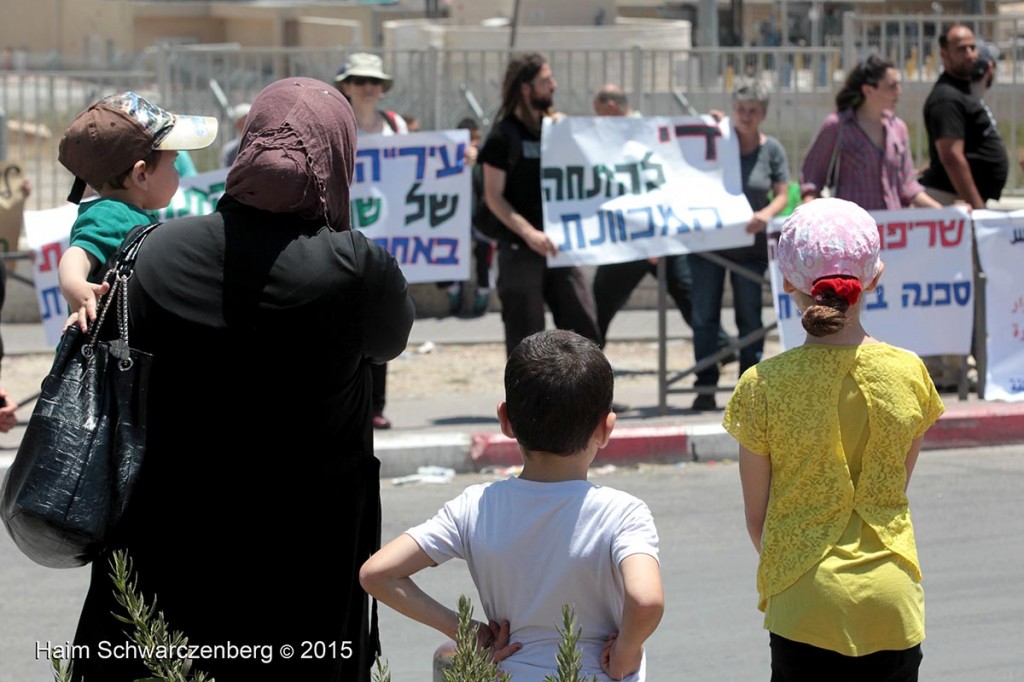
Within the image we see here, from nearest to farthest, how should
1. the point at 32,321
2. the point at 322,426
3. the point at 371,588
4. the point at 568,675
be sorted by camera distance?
the point at 568,675 < the point at 371,588 < the point at 322,426 < the point at 32,321

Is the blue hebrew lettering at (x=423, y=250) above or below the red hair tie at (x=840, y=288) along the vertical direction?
below

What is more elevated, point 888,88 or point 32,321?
point 888,88

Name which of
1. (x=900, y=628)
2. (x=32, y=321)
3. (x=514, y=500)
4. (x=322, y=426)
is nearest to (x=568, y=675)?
(x=514, y=500)

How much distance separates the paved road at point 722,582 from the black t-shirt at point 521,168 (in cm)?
149

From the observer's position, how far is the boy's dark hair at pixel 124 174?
3449 millimetres

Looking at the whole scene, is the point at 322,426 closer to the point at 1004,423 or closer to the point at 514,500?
the point at 514,500

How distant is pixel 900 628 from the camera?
3.10 meters

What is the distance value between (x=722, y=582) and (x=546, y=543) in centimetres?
312

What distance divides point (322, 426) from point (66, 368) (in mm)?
507

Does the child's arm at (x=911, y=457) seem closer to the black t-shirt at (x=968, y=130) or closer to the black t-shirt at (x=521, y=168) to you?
the black t-shirt at (x=521, y=168)

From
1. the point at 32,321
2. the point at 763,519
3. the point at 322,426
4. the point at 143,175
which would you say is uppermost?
the point at 143,175

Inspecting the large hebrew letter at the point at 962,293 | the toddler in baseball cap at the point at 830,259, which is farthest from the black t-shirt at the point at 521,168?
the toddler in baseball cap at the point at 830,259

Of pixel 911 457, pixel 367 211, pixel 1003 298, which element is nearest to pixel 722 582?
pixel 911 457

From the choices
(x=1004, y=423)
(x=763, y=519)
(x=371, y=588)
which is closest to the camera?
(x=371, y=588)
